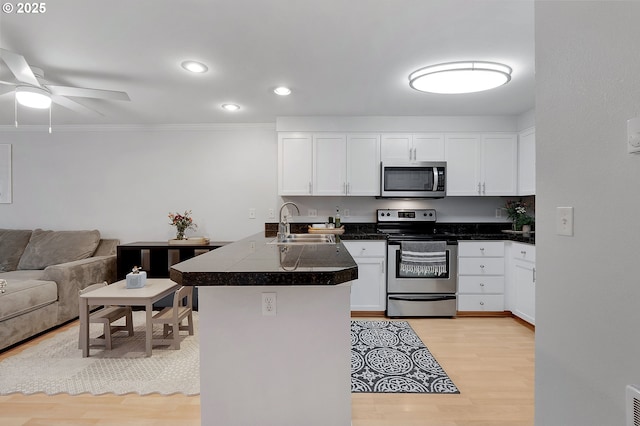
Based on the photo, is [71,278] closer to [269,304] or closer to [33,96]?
[33,96]

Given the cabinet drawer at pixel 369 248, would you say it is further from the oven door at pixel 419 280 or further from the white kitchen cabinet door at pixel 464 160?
the white kitchen cabinet door at pixel 464 160

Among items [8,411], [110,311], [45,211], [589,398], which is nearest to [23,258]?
[45,211]

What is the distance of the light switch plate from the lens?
3.82 feet

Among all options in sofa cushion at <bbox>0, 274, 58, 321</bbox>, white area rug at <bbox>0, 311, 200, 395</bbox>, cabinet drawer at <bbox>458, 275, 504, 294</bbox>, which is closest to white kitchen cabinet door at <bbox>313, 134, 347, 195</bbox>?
cabinet drawer at <bbox>458, 275, 504, 294</bbox>

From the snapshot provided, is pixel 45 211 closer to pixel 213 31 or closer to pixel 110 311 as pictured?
pixel 110 311

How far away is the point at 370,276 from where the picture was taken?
3529mm

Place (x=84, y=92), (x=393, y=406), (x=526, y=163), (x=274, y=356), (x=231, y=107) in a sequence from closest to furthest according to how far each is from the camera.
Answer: (x=274, y=356) < (x=393, y=406) < (x=84, y=92) < (x=231, y=107) < (x=526, y=163)

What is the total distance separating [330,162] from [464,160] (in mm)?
1554

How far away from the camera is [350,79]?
8.63ft

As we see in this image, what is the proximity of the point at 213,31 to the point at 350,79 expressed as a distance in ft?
3.72

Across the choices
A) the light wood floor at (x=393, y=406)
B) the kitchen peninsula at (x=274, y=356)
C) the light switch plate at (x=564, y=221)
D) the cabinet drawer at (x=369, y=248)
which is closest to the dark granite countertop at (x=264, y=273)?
the kitchen peninsula at (x=274, y=356)

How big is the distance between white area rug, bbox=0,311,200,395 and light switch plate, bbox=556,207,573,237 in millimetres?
2182

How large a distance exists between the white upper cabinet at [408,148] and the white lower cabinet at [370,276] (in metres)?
1.04

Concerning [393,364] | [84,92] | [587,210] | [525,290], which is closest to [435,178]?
[525,290]
